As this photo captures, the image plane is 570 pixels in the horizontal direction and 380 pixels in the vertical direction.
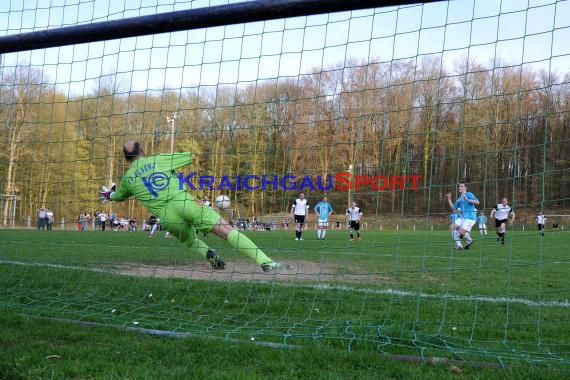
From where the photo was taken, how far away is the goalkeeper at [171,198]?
532 centimetres

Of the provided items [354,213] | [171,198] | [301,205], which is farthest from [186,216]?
[301,205]

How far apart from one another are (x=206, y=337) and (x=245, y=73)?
7.91 ft

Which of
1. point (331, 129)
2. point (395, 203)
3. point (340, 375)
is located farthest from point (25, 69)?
point (340, 375)

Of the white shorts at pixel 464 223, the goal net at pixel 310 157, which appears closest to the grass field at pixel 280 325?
the goal net at pixel 310 157

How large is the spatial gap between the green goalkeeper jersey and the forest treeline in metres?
0.52

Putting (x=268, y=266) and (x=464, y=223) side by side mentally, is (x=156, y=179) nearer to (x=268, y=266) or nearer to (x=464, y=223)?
(x=268, y=266)

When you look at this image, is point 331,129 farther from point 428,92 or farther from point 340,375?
point 340,375

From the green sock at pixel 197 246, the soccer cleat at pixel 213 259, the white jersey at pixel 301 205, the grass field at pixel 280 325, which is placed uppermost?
the white jersey at pixel 301 205

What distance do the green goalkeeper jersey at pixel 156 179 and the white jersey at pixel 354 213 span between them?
202 centimetres

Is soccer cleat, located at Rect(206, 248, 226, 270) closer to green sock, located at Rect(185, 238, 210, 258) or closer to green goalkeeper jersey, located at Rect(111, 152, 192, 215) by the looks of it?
green sock, located at Rect(185, 238, 210, 258)

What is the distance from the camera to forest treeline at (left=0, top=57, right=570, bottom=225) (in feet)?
14.6

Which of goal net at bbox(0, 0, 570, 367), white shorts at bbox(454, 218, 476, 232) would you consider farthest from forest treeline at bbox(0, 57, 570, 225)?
white shorts at bbox(454, 218, 476, 232)

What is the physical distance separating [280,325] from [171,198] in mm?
2092

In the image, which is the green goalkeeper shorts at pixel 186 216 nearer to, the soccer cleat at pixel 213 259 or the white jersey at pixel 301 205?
the soccer cleat at pixel 213 259
